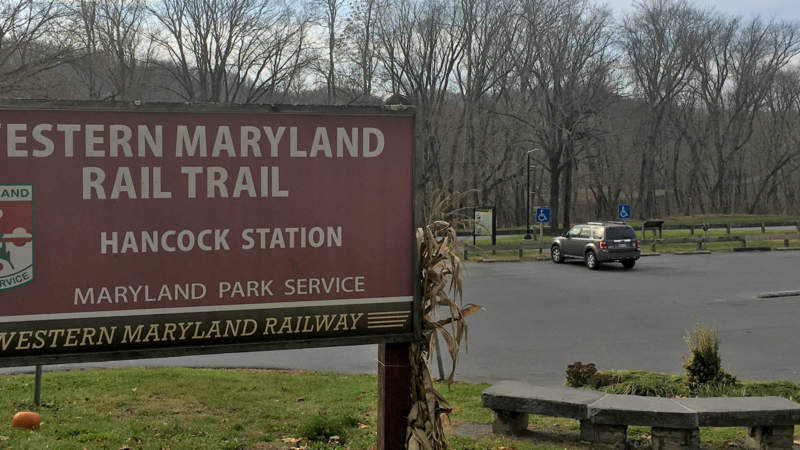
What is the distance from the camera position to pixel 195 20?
49938mm

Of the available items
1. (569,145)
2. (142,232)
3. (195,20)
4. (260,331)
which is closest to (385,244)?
(260,331)

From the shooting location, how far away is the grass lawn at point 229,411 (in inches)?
220

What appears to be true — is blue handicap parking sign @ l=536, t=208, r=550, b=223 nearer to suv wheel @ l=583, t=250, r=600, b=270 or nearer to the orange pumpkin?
suv wheel @ l=583, t=250, r=600, b=270

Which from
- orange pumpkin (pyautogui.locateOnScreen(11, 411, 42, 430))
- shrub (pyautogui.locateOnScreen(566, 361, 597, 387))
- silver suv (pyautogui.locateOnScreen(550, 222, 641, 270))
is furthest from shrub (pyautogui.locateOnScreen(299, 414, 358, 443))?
silver suv (pyautogui.locateOnScreen(550, 222, 641, 270))

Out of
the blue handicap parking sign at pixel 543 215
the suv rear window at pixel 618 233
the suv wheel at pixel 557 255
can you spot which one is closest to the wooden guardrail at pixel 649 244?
the blue handicap parking sign at pixel 543 215

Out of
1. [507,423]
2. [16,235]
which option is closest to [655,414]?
[507,423]

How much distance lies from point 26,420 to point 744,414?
5583 millimetres

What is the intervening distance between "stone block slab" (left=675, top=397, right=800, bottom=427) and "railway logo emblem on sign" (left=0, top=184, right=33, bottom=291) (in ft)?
15.0

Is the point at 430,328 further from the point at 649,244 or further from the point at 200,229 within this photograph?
the point at 649,244

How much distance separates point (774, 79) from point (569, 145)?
3310 cm

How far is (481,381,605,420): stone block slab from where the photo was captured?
5621 millimetres

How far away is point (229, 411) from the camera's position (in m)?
6.55

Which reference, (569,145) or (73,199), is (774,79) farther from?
(73,199)

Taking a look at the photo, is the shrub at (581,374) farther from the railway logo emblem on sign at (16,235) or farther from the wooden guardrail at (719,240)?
the wooden guardrail at (719,240)
